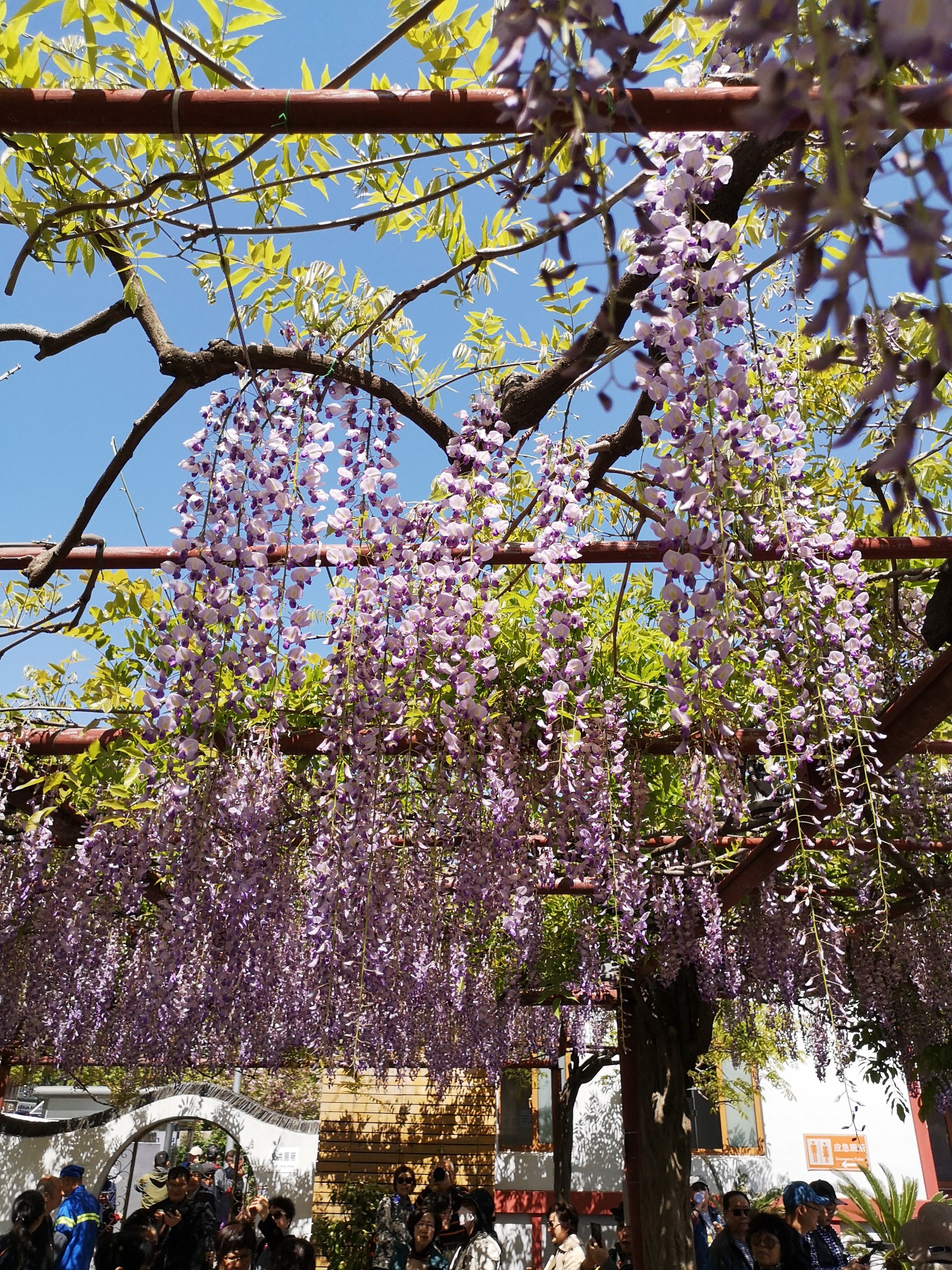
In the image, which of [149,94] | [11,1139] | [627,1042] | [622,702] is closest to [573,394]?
[622,702]

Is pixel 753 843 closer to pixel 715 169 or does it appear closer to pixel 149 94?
pixel 715 169

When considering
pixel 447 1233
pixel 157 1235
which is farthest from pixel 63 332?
pixel 157 1235

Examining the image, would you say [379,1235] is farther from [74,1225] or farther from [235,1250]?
[235,1250]

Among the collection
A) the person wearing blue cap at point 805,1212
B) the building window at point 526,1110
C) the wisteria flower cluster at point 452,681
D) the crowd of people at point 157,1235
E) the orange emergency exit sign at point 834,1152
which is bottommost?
the crowd of people at point 157,1235

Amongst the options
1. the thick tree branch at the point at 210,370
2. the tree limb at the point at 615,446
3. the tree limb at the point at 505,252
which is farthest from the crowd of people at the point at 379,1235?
the tree limb at the point at 505,252

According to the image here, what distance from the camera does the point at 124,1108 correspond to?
38.0 feet

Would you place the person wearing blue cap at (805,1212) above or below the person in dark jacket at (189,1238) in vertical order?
above

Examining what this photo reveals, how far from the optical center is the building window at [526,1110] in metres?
14.2

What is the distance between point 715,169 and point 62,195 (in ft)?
5.11

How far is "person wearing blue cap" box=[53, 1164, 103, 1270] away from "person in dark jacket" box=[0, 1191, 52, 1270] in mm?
647

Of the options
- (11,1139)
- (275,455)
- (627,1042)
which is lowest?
(11,1139)

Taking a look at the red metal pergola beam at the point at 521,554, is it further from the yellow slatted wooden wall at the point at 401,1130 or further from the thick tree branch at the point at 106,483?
the yellow slatted wooden wall at the point at 401,1130

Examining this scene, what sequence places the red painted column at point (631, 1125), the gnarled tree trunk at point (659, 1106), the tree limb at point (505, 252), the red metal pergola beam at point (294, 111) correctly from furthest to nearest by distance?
1. the red painted column at point (631, 1125)
2. the gnarled tree trunk at point (659, 1106)
3. the red metal pergola beam at point (294, 111)
4. the tree limb at point (505, 252)

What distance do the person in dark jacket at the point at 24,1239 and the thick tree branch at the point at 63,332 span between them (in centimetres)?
414
